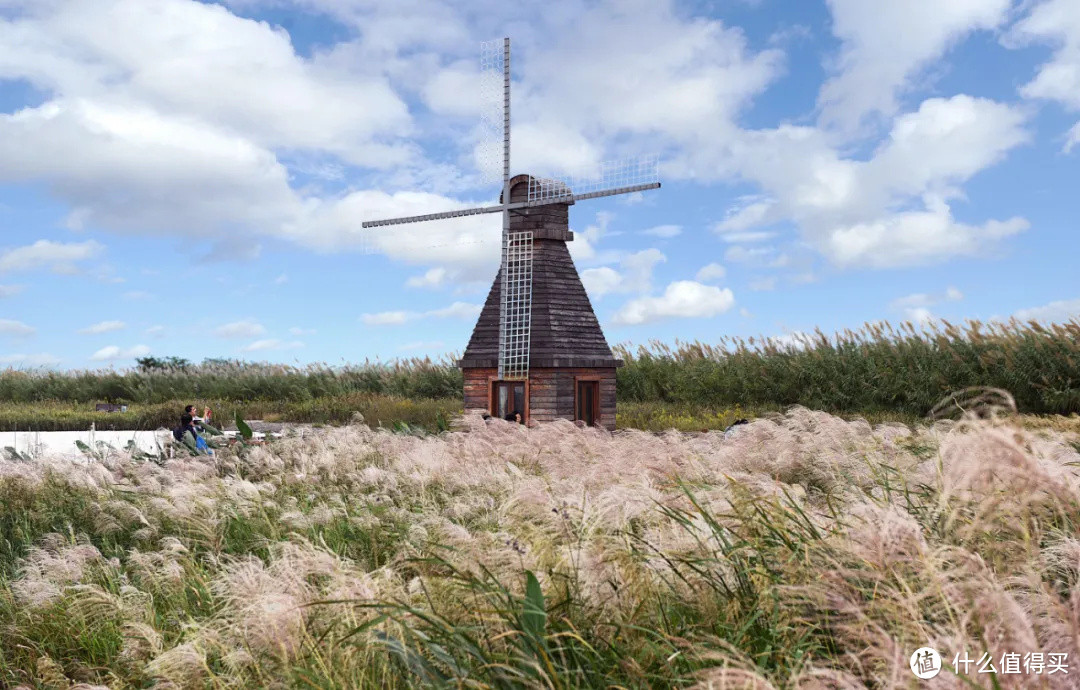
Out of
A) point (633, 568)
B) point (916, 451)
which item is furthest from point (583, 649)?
point (916, 451)

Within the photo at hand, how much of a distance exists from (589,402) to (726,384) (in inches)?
280

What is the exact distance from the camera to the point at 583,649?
2885 millimetres

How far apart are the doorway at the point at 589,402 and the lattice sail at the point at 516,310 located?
1364mm

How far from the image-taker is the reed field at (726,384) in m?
18.0

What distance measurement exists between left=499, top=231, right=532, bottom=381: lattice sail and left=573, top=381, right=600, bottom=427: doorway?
1.36 metres

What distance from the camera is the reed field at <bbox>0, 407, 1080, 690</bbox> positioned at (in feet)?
7.91

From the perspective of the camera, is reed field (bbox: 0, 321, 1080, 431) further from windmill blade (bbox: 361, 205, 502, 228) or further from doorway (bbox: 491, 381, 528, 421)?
windmill blade (bbox: 361, 205, 502, 228)

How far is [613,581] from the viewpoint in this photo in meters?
3.27

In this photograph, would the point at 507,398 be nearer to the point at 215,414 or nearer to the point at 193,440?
the point at 193,440

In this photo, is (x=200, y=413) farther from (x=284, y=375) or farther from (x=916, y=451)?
(x=916, y=451)

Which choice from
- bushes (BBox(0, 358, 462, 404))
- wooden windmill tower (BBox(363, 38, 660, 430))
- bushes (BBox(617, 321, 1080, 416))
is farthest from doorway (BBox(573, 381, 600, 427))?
bushes (BBox(0, 358, 462, 404))

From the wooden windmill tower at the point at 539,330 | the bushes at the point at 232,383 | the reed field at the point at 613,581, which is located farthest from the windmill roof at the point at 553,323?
the bushes at the point at 232,383

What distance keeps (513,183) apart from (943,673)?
51.5 ft

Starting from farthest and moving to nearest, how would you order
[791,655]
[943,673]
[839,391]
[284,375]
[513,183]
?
[284,375] → [839,391] → [513,183] → [791,655] → [943,673]
